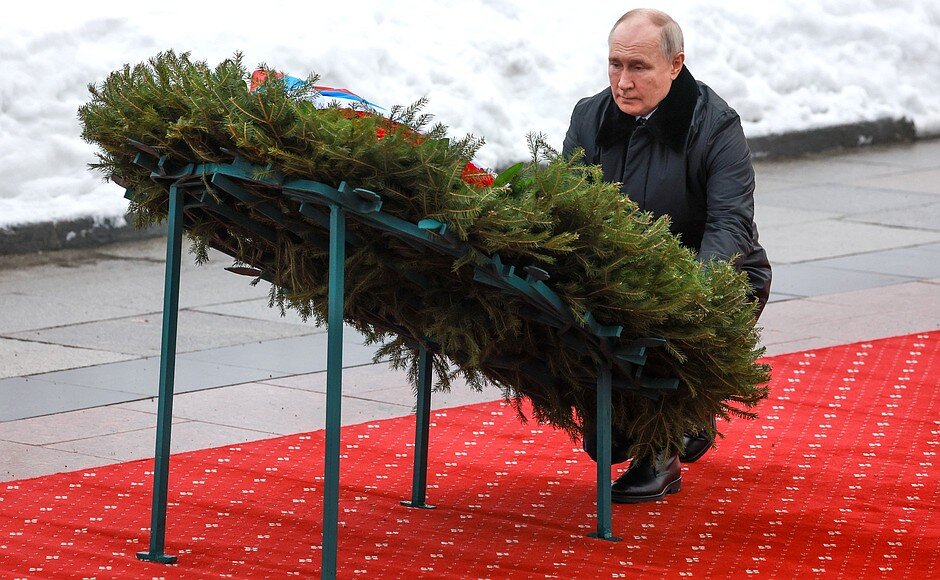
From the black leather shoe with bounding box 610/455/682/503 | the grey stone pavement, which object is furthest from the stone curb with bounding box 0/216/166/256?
the black leather shoe with bounding box 610/455/682/503

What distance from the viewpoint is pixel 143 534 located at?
4.26m

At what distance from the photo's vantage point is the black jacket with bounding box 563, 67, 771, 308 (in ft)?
14.8

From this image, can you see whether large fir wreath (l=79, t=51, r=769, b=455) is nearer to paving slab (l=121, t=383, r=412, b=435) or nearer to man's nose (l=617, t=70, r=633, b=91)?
man's nose (l=617, t=70, r=633, b=91)

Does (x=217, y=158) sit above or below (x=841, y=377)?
above

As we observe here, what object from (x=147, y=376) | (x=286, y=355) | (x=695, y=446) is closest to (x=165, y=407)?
(x=695, y=446)

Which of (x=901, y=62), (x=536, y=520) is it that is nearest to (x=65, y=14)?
(x=536, y=520)

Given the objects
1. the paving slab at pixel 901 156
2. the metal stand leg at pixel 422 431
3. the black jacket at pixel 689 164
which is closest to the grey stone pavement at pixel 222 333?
the metal stand leg at pixel 422 431

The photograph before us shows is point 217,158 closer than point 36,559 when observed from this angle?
Yes

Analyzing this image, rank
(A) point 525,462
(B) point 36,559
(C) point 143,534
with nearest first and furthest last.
A: (B) point 36,559
(C) point 143,534
(A) point 525,462

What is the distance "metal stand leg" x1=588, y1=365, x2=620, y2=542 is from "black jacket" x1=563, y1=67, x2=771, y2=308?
0.56 m

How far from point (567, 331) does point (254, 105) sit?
1.07m

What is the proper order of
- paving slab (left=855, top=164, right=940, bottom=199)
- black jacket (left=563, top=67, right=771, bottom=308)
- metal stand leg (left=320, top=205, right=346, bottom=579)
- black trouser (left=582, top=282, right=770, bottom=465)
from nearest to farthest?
metal stand leg (left=320, top=205, right=346, bottom=579)
black jacket (left=563, top=67, right=771, bottom=308)
black trouser (left=582, top=282, right=770, bottom=465)
paving slab (left=855, top=164, right=940, bottom=199)

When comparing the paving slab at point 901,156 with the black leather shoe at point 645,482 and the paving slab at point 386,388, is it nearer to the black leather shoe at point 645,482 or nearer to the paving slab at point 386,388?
the paving slab at point 386,388

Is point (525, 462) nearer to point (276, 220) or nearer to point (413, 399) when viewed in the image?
point (413, 399)
